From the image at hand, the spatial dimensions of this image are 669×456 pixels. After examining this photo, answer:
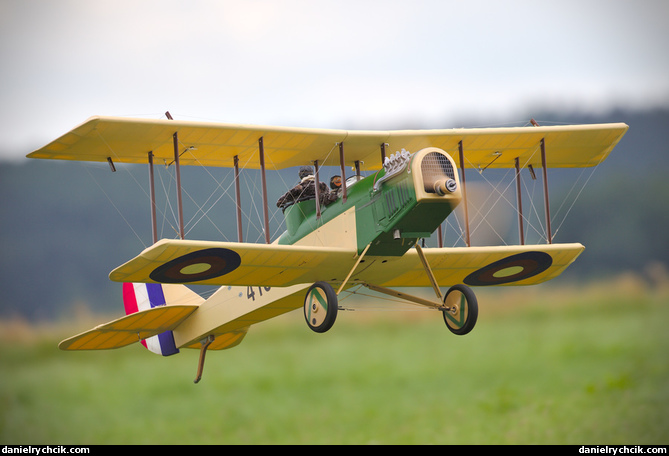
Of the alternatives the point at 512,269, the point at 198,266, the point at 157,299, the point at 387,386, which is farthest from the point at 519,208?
the point at 387,386

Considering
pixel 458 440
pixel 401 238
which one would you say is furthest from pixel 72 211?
pixel 401 238

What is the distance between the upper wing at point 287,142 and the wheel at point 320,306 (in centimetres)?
219

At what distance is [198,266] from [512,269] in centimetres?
507

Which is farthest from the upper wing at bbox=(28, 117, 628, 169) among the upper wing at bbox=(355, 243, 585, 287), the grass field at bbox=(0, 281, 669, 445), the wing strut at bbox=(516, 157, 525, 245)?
the grass field at bbox=(0, 281, 669, 445)

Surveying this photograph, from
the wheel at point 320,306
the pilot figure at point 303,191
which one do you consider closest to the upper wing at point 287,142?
the pilot figure at point 303,191

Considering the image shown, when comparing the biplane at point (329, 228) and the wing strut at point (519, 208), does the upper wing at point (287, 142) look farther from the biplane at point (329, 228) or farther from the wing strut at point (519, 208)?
the wing strut at point (519, 208)

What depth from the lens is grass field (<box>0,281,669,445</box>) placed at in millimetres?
33375

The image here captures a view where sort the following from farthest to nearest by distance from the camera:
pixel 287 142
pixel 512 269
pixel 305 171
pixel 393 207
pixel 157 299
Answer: pixel 157 299 < pixel 512 269 < pixel 305 171 < pixel 287 142 < pixel 393 207

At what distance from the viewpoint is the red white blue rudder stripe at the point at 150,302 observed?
52.6 ft

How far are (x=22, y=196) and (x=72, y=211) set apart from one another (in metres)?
2.04

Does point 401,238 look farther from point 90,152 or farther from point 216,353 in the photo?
point 216,353

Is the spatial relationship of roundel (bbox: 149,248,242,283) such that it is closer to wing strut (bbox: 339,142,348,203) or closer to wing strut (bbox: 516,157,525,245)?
wing strut (bbox: 339,142,348,203)

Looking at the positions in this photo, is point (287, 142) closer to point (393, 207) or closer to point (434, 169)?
point (393, 207)

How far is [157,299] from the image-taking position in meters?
17.3
